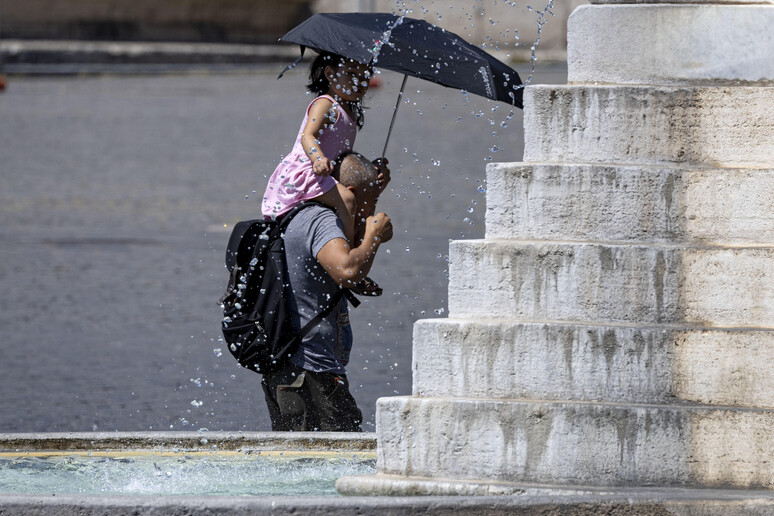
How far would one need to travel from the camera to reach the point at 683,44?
470cm

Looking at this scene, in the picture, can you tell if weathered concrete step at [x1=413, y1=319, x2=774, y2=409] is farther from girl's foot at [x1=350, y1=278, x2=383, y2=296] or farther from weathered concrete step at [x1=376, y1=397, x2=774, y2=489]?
girl's foot at [x1=350, y1=278, x2=383, y2=296]

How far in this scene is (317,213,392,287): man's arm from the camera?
504cm

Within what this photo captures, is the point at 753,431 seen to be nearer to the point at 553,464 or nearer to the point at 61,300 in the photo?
the point at 553,464

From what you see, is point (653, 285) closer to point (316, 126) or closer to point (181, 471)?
point (316, 126)

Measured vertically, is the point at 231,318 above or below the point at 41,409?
above

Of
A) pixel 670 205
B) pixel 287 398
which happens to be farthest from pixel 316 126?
pixel 670 205

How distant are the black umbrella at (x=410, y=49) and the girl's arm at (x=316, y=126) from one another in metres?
0.18

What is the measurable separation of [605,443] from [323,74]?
178 centimetres

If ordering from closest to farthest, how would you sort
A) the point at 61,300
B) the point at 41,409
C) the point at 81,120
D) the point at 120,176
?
the point at 41,409 → the point at 61,300 → the point at 120,176 → the point at 81,120

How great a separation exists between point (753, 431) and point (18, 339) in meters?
5.29

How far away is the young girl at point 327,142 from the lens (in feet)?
17.5

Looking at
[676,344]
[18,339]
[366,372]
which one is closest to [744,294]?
[676,344]

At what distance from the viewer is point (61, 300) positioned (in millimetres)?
9750

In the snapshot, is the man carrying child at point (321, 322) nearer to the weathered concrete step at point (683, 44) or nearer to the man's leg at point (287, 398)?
the man's leg at point (287, 398)
